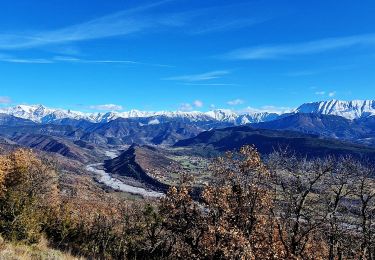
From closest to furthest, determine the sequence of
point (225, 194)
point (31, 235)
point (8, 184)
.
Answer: point (31, 235) < point (225, 194) < point (8, 184)

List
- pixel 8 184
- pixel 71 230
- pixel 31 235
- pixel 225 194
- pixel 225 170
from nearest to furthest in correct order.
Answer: pixel 31 235
pixel 225 194
pixel 225 170
pixel 71 230
pixel 8 184

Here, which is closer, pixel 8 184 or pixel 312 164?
pixel 312 164

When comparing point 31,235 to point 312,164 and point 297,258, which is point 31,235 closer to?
point 297,258

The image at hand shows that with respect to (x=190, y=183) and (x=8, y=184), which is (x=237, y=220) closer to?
(x=190, y=183)

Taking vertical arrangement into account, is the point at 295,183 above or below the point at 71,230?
above

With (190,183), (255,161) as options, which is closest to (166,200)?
(190,183)

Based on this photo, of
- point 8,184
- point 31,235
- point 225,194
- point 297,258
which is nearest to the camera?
point 297,258

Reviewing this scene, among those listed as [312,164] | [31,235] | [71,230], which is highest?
[312,164]

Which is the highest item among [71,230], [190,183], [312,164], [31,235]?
[312,164]

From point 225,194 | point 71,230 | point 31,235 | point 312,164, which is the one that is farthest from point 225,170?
point 71,230
